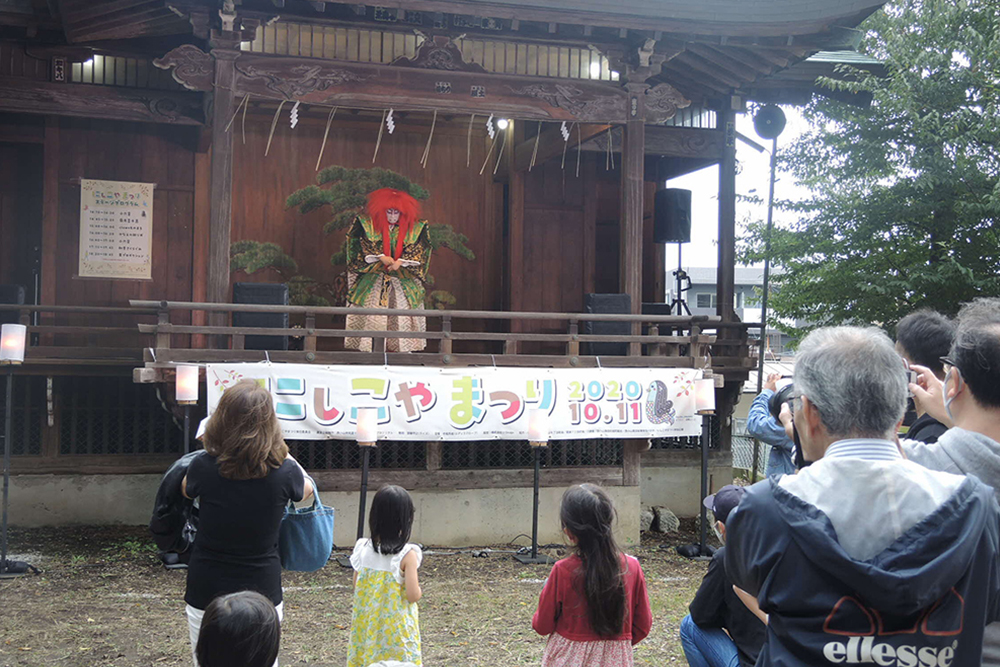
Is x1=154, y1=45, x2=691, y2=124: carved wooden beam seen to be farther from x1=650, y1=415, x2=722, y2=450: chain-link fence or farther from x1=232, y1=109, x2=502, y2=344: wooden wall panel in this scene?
x1=650, y1=415, x2=722, y2=450: chain-link fence

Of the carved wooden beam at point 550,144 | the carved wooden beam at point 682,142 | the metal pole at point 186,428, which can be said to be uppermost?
the carved wooden beam at point 682,142

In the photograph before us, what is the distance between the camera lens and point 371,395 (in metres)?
8.08

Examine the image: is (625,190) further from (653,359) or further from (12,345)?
(12,345)

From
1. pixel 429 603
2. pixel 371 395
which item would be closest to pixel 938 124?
pixel 371 395

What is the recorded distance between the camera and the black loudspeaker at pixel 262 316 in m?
9.06

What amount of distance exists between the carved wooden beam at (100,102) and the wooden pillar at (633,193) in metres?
4.94

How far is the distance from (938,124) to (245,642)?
9.09 meters

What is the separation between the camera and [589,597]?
3.39m

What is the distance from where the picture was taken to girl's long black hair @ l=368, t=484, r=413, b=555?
3828mm

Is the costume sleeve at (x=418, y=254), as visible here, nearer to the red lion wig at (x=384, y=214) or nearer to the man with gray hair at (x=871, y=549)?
the red lion wig at (x=384, y=214)

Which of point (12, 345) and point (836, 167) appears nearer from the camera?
point (12, 345)

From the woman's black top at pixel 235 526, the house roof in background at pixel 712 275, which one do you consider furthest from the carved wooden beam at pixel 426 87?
the house roof in background at pixel 712 275

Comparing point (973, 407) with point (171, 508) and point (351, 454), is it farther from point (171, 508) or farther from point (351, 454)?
point (351, 454)

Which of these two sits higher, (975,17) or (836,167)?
(975,17)
